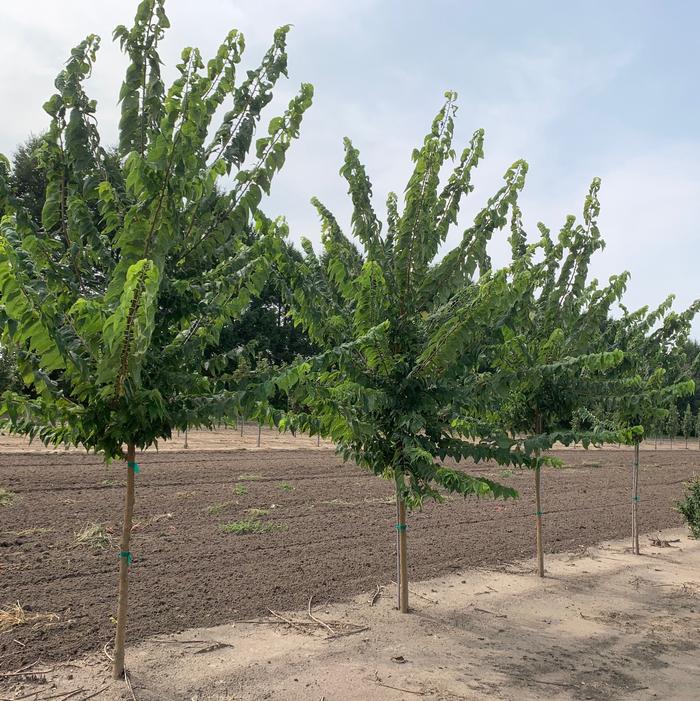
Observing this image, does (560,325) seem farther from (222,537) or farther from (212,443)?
(212,443)

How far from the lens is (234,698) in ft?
18.6

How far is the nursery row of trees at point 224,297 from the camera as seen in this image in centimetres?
488

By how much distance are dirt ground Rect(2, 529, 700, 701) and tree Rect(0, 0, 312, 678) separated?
0.73 metres

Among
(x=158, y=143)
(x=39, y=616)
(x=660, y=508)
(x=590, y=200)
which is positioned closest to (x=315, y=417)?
(x=158, y=143)

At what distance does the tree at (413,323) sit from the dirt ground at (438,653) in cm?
103

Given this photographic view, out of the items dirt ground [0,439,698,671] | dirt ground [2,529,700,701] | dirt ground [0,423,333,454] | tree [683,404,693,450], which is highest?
tree [683,404,693,450]

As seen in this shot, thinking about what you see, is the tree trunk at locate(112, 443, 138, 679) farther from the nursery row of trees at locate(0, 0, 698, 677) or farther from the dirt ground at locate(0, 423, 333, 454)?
the dirt ground at locate(0, 423, 333, 454)

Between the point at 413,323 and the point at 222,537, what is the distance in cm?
616

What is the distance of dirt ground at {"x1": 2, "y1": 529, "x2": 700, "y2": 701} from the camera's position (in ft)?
19.4

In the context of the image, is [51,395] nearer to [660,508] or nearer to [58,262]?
[58,262]

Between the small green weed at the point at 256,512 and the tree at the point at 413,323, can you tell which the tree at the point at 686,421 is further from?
the tree at the point at 413,323

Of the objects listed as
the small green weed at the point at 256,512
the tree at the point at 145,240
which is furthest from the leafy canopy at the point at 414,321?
the small green weed at the point at 256,512

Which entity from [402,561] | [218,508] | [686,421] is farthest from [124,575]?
[686,421]

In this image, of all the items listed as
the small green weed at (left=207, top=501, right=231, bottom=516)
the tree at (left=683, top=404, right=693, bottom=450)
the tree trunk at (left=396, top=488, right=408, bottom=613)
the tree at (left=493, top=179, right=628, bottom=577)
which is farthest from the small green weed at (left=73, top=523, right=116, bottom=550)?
the tree at (left=683, top=404, right=693, bottom=450)
